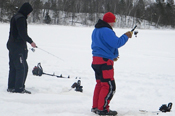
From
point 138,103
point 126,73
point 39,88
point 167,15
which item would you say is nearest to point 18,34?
point 39,88

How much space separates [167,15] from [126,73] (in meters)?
53.4

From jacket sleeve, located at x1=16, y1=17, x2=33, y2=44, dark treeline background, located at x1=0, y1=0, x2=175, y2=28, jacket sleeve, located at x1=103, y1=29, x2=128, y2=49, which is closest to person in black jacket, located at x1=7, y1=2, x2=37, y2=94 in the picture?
jacket sleeve, located at x1=16, y1=17, x2=33, y2=44

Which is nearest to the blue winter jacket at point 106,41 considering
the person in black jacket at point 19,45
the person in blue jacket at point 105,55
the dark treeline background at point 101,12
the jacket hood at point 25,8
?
the person in blue jacket at point 105,55

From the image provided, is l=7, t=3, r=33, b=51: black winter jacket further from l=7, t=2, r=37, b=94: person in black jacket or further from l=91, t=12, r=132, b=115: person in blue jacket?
l=91, t=12, r=132, b=115: person in blue jacket

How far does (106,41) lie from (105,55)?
0.63 feet

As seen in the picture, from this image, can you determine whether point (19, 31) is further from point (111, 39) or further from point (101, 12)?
point (101, 12)

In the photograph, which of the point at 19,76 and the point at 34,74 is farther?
the point at 34,74

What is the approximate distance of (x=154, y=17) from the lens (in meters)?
56.0

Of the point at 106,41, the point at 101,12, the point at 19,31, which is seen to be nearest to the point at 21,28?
the point at 19,31

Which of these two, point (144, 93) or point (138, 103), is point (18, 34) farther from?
point (144, 93)

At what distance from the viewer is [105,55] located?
282 centimetres

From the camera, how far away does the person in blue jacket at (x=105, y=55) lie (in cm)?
276

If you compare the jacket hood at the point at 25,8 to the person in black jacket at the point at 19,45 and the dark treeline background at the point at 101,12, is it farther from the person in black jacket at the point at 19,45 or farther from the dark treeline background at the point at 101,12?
the dark treeline background at the point at 101,12

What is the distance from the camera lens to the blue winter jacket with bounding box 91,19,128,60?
2.75 metres
